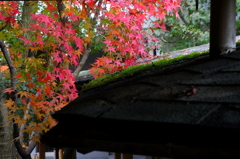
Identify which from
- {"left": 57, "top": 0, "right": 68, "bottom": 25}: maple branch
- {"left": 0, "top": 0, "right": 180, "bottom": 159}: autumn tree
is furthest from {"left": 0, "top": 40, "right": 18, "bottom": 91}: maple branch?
{"left": 57, "top": 0, "right": 68, "bottom": 25}: maple branch

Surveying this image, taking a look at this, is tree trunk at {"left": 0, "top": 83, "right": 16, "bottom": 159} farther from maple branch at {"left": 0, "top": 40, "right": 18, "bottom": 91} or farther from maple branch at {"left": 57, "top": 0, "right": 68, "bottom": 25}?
maple branch at {"left": 57, "top": 0, "right": 68, "bottom": 25}

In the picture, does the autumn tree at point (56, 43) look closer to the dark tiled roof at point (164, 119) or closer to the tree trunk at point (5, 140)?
the tree trunk at point (5, 140)

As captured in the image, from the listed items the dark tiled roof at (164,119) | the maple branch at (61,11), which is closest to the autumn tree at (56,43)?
the maple branch at (61,11)

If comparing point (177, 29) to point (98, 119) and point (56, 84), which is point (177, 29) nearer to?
point (56, 84)

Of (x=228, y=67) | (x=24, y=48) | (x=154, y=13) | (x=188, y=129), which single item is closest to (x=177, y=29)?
(x=154, y=13)

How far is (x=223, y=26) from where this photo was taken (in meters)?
2.76

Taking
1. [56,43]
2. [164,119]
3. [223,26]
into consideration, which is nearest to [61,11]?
[56,43]

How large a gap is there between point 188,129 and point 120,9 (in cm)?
360

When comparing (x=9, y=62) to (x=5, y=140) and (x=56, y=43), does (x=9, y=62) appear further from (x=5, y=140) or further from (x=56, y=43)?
(x=5, y=140)

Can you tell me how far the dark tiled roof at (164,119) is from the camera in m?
1.33

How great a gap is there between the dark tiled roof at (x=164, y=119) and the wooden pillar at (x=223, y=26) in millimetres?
737

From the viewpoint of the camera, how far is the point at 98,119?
1640mm

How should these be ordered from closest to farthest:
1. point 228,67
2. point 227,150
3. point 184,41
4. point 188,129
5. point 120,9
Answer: point 227,150 < point 188,129 < point 228,67 < point 120,9 < point 184,41

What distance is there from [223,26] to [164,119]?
174 cm
